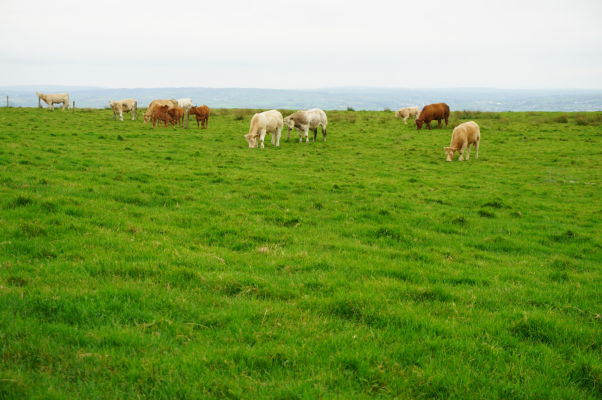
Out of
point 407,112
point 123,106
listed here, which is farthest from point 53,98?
point 407,112

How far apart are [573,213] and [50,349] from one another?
1432cm

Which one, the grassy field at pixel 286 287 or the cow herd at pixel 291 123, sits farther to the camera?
the cow herd at pixel 291 123

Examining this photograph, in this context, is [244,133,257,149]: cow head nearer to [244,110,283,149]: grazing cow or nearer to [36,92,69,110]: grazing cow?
[244,110,283,149]: grazing cow

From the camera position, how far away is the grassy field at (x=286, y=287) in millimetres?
4508

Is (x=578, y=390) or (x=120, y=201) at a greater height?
(x=120, y=201)

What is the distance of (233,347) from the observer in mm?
4934

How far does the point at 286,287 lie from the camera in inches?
266

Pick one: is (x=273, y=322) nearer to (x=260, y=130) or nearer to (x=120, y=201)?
(x=120, y=201)

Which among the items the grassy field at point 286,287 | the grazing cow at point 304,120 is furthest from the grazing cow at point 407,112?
the grassy field at point 286,287

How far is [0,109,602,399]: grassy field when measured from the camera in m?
4.51

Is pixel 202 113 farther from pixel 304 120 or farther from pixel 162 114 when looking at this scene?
pixel 304 120

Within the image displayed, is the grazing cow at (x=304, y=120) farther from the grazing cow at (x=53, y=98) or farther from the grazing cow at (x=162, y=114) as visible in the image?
the grazing cow at (x=53, y=98)

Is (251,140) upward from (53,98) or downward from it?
downward

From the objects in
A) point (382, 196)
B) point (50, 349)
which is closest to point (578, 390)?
point (50, 349)
